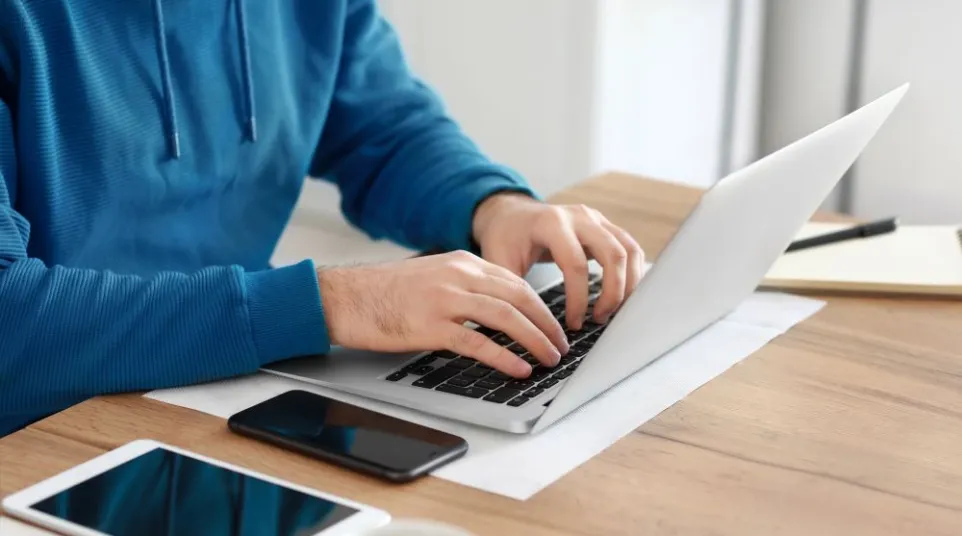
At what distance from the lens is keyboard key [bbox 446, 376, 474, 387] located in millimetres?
886

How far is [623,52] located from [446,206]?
1.10 meters

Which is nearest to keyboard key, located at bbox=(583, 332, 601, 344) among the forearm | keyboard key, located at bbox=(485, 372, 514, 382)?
keyboard key, located at bbox=(485, 372, 514, 382)

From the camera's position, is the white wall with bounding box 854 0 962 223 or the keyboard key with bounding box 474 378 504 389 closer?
the keyboard key with bounding box 474 378 504 389

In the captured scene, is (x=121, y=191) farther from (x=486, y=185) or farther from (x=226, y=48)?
(x=486, y=185)

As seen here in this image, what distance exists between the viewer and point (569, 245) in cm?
105

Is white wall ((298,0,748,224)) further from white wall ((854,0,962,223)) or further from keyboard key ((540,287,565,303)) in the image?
keyboard key ((540,287,565,303))

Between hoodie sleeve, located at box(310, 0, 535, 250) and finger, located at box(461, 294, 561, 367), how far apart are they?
0.37m

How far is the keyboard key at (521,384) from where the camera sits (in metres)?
0.88

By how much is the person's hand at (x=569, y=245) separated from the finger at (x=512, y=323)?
0.34ft

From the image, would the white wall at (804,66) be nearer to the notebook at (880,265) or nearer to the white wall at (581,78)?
the white wall at (581,78)

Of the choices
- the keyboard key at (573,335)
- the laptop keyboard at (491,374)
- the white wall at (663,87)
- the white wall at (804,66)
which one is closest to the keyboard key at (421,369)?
the laptop keyboard at (491,374)

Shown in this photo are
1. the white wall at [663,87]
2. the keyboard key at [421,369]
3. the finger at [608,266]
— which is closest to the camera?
the keyboard key at [421,369]

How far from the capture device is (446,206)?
1271 millimetres

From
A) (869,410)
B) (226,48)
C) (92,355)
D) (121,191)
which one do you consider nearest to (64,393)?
(92,355)
